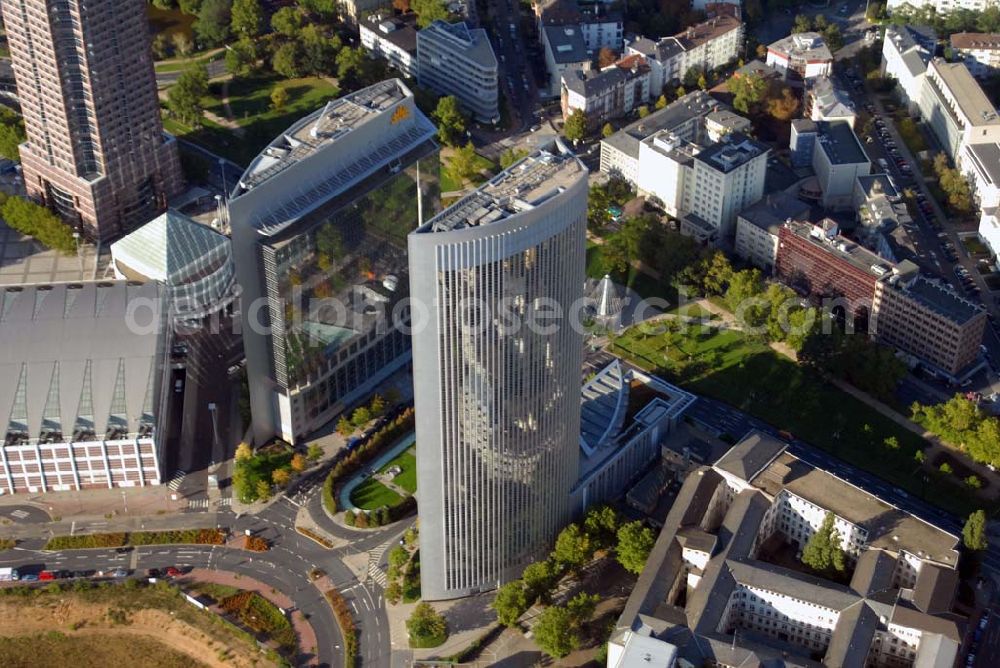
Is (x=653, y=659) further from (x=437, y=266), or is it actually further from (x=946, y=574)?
(x=437, y=266)

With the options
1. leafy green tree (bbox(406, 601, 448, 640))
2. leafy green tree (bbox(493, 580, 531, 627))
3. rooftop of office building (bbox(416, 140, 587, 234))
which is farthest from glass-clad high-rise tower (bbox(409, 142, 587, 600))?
leafy green tree (bbox(493, 580, 531, 627))

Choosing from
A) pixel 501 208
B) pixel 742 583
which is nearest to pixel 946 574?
pixel 742 583

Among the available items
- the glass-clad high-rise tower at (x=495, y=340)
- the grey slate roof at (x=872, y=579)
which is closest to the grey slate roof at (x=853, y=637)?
the grey slate roof at (x=872, y=579)

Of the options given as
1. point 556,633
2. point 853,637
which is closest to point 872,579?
point 853,637

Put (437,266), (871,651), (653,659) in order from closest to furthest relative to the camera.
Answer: (437,266) < (653,659) < (871,651)

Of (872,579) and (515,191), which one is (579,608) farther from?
(515,191)

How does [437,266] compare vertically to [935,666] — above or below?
above
